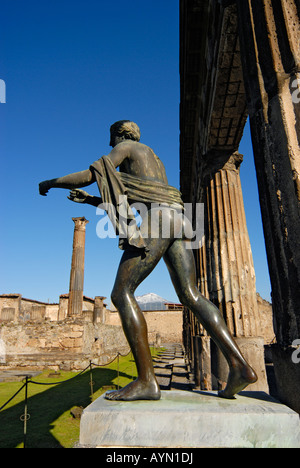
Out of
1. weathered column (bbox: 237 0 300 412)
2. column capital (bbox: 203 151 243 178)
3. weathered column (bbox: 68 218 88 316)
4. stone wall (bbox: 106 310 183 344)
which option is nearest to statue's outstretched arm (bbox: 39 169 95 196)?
weathered column (bbox: 237 0 300 412)

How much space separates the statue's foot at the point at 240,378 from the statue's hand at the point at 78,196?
159cm

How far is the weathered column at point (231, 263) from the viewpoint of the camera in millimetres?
4379

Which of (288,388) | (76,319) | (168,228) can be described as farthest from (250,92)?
(76,319)

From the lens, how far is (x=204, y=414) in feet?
4.84

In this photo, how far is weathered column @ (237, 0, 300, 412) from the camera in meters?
1.63

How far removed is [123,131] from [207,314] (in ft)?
5.41

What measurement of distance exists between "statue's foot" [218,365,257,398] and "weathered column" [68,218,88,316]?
1563 cm

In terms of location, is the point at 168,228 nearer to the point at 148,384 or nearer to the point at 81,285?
the point at 148,384

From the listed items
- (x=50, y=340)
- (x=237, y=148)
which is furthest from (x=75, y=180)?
(x=50, y=340)

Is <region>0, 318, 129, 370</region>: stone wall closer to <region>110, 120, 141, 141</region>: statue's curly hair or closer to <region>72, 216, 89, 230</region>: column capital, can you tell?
<region>72, 216, 89, 230</region>: column capital

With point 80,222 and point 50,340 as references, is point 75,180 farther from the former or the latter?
point 80,222

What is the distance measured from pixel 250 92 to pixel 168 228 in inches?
Answer: 46.7

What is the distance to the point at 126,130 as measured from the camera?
2.48m

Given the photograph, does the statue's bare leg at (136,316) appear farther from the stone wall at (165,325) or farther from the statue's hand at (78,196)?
the stone wall at (165,325)
